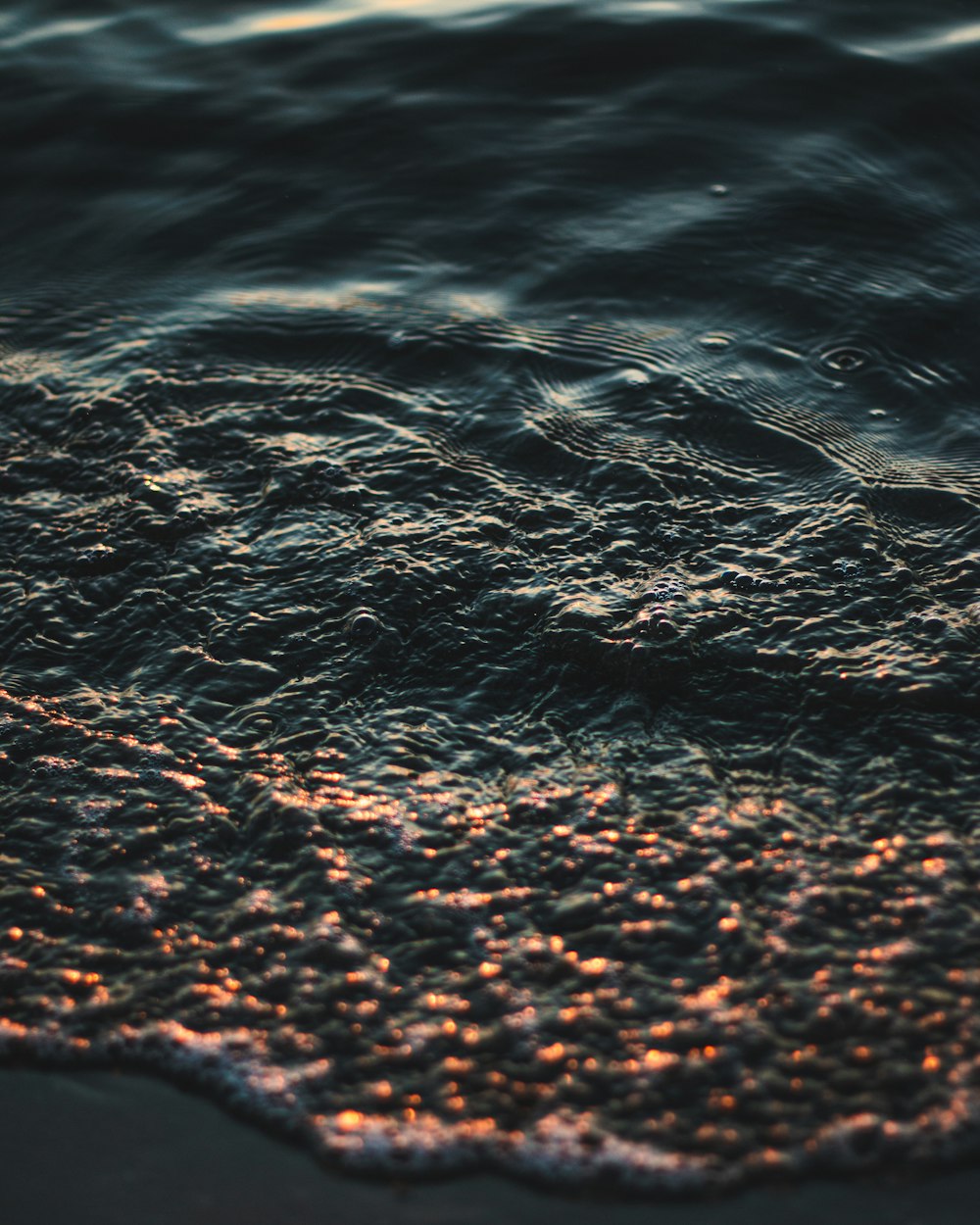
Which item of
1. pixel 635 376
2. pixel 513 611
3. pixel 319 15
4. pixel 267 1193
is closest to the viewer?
pixel 267 1193

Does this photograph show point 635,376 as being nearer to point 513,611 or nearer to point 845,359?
point 845,359

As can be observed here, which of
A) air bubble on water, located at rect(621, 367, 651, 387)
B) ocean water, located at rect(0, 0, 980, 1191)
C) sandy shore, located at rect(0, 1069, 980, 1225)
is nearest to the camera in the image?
sandy shore, located at rect(0, 1069, 980, 1225)

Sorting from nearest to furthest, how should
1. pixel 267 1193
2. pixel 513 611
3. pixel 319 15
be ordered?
pixel 267 1193 < pixel 513 611 < pixel 319 15

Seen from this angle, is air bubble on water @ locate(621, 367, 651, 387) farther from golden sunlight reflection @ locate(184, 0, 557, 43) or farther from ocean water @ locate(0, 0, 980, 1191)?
golden sunlight reflection @ locate(184, 0, 557, 43)

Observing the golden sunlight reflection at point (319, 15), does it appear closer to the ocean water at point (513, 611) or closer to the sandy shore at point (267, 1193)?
the ocean water at point (513, 611)

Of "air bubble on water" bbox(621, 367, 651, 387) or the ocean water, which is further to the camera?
"air bubble on water" bbox(621, 367, 651, 387)

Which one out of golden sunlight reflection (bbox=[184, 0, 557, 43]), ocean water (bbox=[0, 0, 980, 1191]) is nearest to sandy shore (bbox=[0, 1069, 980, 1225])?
ocean water (bbox=[0, 0, 980, 1191])

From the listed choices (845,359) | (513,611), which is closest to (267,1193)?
(513,611)
